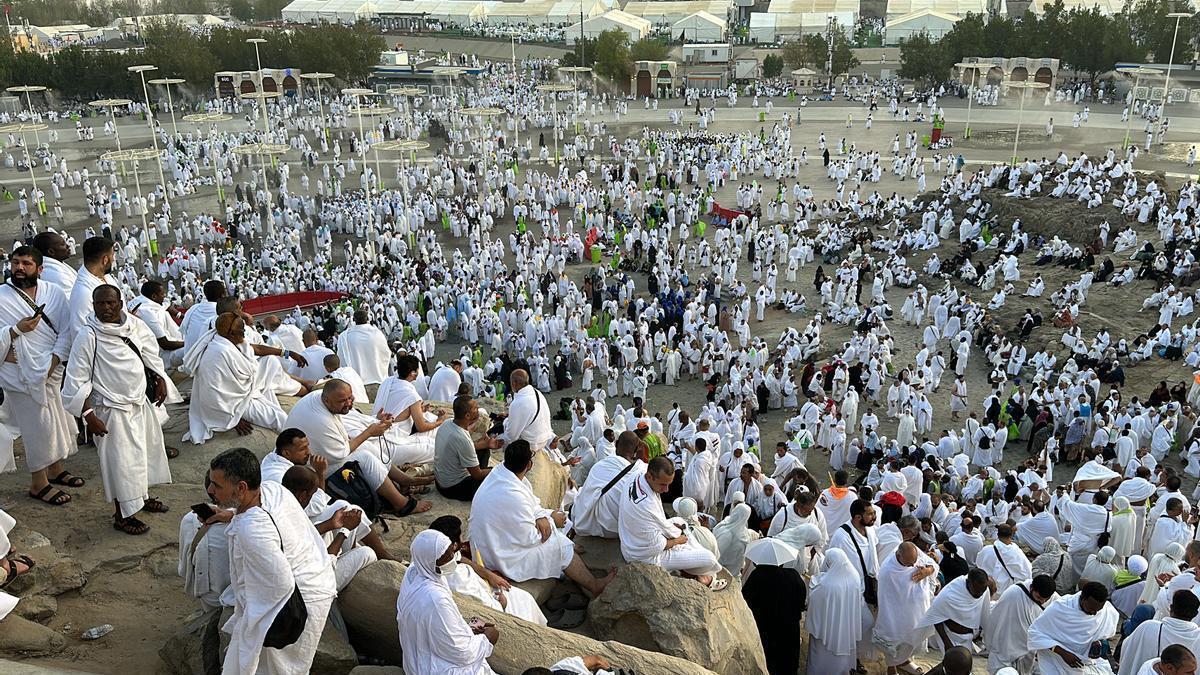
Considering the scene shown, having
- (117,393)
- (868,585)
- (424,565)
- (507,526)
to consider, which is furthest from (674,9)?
(424,565)

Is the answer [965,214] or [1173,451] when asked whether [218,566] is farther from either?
[965,214]

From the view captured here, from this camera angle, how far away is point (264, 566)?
11.6ft

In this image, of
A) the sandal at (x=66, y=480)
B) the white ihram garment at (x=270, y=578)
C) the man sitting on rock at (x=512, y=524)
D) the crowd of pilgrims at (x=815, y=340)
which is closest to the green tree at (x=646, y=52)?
the crowd of pilgrims at (x=815, y=340)

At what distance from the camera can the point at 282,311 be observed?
17.6 metres

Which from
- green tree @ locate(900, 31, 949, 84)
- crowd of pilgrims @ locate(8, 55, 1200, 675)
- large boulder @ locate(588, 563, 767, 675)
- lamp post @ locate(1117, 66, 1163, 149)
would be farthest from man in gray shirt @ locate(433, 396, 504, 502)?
green tree @ locate(900, 31, 949, 84)

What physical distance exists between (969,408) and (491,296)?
8923mm

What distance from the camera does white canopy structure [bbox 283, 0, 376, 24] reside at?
72500 millimetres

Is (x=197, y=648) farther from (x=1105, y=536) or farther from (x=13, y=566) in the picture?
(x=1105, y=536)

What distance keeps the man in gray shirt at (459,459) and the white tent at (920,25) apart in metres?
52.7

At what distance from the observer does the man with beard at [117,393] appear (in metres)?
4.91

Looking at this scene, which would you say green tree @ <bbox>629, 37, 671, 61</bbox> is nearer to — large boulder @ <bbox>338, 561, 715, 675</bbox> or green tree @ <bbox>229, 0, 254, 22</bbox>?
large boulder @ <bbox>338, 561, 715, 675</bbox>

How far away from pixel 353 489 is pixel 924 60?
44.9 meters

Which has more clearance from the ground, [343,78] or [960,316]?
[343,78]

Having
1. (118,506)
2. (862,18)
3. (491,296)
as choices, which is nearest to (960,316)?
(491,296)
